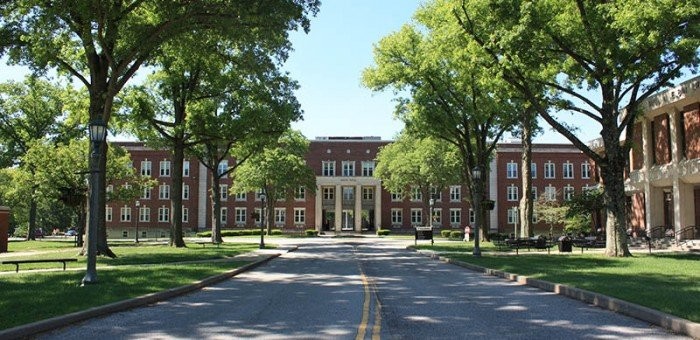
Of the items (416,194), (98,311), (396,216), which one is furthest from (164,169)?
(98,311)

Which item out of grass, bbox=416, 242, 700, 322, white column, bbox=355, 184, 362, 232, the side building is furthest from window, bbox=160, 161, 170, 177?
grass, bbox=416, 242, 700, 322

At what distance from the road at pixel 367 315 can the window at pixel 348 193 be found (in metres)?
61.7

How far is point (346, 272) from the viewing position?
65.7ft

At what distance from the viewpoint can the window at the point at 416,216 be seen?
257 feet

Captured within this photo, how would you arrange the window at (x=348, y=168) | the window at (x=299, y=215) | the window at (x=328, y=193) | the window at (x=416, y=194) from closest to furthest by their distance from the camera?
the window at (x=416, y=194) → the window at (x=328, y=193) → the window at (x=299, y=215) → the window at (x=348, y=168)

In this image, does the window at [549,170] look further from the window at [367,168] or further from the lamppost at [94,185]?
the lamppost at [94,185]

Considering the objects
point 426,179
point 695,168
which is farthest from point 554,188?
point 695,168

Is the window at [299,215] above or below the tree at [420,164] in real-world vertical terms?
below

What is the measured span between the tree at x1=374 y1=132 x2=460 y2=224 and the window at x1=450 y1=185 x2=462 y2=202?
388 inches

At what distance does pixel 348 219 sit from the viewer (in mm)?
78562

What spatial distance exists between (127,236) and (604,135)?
65.8 metres

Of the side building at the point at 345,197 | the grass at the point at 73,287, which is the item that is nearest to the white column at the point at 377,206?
the side building at the point at 345,197

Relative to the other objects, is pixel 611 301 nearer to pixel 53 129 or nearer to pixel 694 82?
pixel 694 82

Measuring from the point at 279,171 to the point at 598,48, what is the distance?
41022 mm
